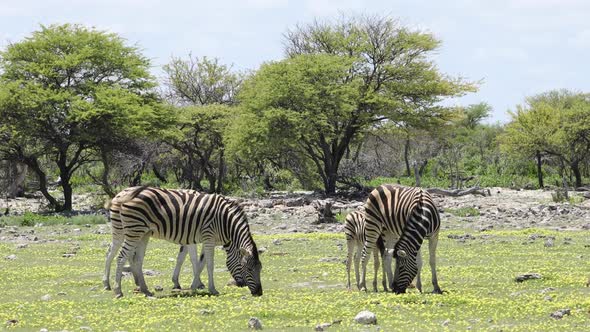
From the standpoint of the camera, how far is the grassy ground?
479 inches

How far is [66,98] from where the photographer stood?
4600 cm

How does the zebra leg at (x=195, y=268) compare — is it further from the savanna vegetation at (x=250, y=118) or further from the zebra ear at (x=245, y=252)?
the savanna vegetation at (x=250, y=118)

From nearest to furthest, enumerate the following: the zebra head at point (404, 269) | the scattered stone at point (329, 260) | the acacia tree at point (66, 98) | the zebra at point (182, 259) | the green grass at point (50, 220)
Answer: the zebra head at point (404, 269) < the zebra at point (182, 259) < the scattered stone at point (329, 260) < the green grass at point (50, 220) < the acacia tree at point (66, 98)

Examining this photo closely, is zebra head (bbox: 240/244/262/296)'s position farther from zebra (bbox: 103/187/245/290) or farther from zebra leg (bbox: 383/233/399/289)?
zebra leg (bbox: 383/233/399/289)

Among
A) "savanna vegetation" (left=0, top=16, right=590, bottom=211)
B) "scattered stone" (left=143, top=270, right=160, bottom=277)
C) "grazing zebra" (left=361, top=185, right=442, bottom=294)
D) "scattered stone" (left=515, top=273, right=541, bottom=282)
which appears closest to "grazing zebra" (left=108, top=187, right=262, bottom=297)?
"grazing zebra" (left=361, top=185, right=442, bottom=294)

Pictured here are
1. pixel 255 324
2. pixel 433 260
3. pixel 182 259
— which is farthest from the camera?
pixel 182 259

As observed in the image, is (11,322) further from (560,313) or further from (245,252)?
(560,313)

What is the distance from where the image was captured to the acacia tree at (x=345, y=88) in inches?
2114

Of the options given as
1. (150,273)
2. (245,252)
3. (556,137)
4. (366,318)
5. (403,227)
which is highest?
(556,137)

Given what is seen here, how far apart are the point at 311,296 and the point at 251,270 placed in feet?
4.22

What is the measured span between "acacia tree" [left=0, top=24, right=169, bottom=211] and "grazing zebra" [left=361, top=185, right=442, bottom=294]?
3106 cm

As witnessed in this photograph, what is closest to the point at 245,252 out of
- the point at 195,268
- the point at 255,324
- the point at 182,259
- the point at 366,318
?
the point at 195,268

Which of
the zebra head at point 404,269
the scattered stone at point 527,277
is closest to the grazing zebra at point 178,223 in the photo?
the zebra head at point 404,269

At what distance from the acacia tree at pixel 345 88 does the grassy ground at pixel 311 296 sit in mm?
28639
